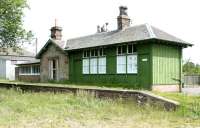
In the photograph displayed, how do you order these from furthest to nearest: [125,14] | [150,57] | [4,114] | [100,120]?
[125,14]
[150,57]
[4,114]
[100,120]

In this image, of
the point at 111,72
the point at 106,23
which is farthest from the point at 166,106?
the point at 106,23

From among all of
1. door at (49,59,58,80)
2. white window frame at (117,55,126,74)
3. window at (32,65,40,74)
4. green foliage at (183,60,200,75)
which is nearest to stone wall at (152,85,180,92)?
white window frame at (117,55,126,74)

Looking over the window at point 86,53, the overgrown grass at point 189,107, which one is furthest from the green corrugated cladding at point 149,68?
the overgrown grass at point 189,107

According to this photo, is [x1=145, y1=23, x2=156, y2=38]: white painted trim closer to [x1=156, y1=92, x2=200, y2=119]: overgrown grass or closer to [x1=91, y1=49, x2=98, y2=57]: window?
[x1=91, y1=49, x2=98, y2=57]: window

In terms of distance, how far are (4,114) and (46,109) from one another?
6.53ft

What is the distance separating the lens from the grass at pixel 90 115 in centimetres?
1147

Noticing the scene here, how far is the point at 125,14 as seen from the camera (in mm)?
25797

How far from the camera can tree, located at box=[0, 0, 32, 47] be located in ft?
77.7

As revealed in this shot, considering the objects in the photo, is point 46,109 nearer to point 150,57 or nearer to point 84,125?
point 84,125

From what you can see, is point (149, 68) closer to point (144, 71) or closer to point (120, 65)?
point (144, 71)

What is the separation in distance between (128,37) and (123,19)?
311 cm

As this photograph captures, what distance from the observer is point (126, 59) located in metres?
22.9

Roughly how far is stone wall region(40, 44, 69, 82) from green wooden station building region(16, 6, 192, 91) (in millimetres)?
341

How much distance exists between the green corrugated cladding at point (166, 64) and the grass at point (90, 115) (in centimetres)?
517
